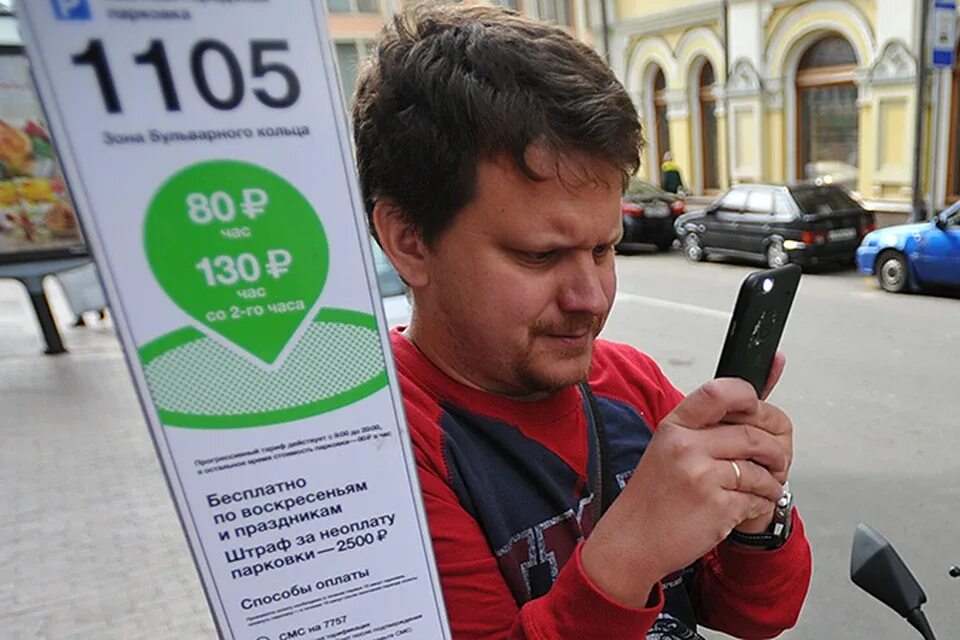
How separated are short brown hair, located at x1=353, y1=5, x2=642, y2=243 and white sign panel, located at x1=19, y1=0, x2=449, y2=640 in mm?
323

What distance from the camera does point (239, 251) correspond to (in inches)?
22.6

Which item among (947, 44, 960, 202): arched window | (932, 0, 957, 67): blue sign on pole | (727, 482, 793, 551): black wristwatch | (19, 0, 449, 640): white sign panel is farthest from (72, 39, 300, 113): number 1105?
(947, 44, 960, 202): arched window

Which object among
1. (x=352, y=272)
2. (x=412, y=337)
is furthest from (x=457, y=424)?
(x=352, y=272)

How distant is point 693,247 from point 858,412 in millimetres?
6848

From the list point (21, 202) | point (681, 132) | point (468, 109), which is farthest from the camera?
point (681, 132)

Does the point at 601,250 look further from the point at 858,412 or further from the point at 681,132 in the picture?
the point at 681,132

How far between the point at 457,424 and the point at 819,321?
23.6 feet

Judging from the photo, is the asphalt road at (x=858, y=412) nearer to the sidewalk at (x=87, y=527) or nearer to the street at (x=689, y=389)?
the street at (x=689, y=389)

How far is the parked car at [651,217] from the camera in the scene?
492 inches

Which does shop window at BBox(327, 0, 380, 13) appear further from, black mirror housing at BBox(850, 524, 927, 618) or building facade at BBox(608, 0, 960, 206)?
building facade at BBox(608, 0, 960, 206)

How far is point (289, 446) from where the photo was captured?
0.61 metres

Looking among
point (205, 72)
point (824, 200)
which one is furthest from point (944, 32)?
point (205, 72)

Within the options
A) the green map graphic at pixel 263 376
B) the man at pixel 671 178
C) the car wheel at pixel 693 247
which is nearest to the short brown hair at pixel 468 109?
the green map graphic at pixel 263 376

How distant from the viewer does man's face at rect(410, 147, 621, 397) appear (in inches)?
34.9
